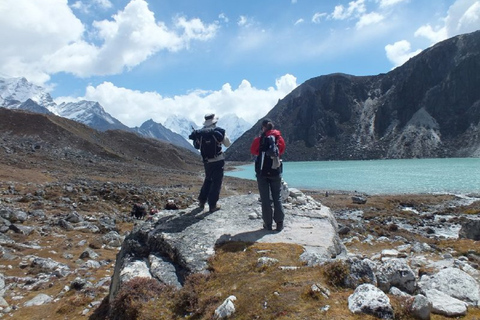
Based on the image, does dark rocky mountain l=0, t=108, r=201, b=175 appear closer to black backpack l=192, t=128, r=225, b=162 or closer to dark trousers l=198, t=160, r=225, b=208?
dark trousers l=198, t=160, r=225, b=208

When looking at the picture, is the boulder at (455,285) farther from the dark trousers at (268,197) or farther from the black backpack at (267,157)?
the black backpack at (267,157)

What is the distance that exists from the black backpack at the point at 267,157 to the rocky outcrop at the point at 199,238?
1629 mm

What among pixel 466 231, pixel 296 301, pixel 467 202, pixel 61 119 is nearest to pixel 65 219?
pixel 296 301

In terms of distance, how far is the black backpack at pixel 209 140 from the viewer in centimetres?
1051

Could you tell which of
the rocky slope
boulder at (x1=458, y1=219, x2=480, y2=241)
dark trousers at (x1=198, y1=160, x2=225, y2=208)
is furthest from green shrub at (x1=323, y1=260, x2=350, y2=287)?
boulder at (x1=458, y1=219, x2=480, y2=241)

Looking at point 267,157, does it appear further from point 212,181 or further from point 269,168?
point 212,181

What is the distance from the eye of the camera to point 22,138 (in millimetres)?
67938

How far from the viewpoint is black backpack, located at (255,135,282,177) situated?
916 cm

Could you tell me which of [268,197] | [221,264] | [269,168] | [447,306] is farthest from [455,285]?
[269,168]

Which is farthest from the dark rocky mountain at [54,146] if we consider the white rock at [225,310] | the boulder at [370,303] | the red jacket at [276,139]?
the boulder at [370,303]

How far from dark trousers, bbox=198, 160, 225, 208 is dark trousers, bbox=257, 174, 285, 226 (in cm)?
164

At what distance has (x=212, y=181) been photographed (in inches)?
435

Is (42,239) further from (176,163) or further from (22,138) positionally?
(176,163)

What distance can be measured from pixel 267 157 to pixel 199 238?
2736 mm
